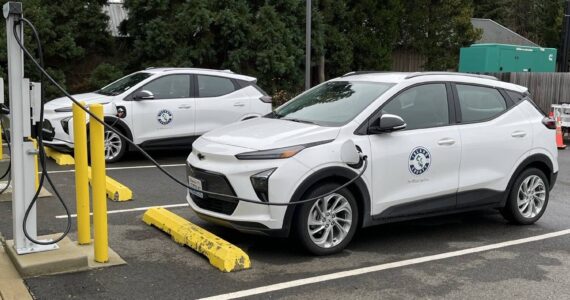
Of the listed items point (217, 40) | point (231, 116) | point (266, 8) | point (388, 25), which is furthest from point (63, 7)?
point (388, 25)

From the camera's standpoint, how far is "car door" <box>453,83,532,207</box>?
6277 mm

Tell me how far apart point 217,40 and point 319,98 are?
12157mm

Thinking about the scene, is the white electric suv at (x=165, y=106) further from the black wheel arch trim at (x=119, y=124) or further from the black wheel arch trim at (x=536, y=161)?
the black wheel arch trim at (x=536, y=161)

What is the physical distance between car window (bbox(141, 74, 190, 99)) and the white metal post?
5.86 meters

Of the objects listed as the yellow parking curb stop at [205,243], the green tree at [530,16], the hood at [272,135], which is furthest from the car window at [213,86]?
the green tree at [530,16]

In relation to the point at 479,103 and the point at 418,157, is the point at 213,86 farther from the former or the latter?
the point at 418,157

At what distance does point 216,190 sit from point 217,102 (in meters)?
6.04

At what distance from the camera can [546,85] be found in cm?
1820

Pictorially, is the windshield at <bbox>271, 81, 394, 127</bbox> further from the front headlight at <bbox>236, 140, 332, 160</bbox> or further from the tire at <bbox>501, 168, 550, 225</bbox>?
the tire at <bbox>501, 168, 550, 225</bbox>

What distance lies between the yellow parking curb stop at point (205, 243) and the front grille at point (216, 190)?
10.0 inches

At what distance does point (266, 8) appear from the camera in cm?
1830

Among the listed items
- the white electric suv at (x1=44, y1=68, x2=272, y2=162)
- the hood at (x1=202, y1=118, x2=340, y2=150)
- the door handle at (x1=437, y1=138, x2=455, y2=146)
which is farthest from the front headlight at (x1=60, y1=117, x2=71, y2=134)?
the door handle at (x1=437, y1=138, x2=455, y2=146)

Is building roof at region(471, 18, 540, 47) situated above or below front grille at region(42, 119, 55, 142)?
above

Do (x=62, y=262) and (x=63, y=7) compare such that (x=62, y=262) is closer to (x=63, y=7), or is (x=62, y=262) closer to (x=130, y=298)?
(x=130, y=298)
